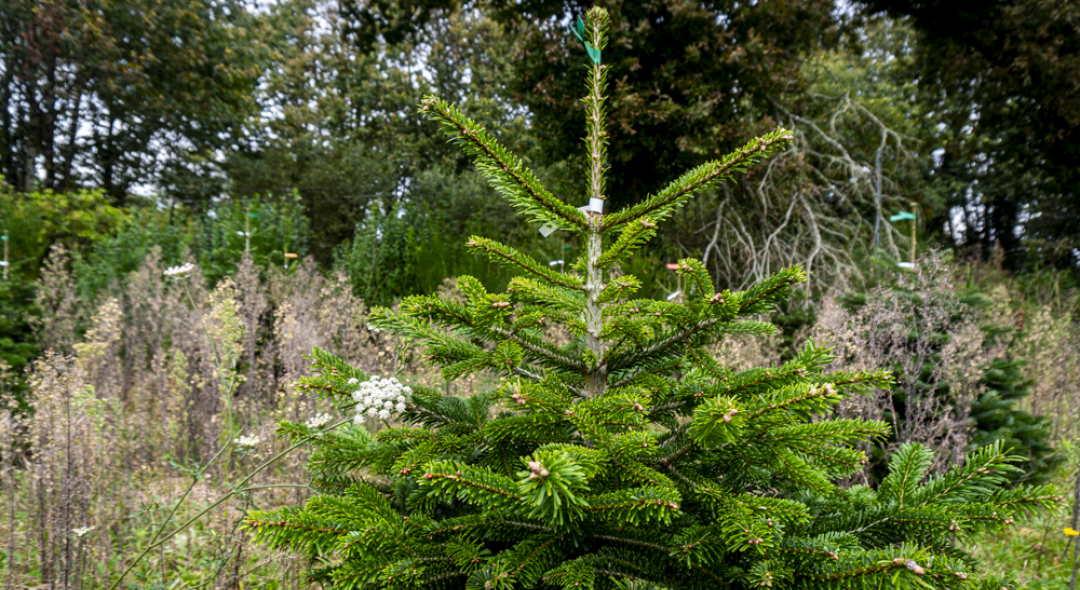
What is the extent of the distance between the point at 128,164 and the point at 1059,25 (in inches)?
796

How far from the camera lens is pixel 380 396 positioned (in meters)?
1.20

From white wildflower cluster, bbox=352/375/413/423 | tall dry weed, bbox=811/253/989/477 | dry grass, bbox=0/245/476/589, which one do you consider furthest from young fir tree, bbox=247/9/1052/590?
tall dry weed, bbox=811/253/989/477

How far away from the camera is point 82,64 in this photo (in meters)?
12.1

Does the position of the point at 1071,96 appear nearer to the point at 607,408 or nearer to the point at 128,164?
the point at 607,408

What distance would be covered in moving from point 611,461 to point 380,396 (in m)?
0.52

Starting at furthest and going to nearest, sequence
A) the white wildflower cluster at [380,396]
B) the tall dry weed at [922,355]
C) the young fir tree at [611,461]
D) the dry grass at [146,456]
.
→ the tall dry weed at [922,355]
the dry grass at [146,456]
the white wildflower cluster at [380,396]
the young fir tree at [611,461]

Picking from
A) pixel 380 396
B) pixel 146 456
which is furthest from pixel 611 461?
pixel 146 456

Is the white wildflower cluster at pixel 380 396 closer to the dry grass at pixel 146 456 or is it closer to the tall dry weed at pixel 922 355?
the dry grass at pixel 146 456

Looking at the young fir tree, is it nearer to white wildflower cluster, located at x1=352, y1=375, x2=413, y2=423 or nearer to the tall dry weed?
white wildflower cluster, located at x1=352, y1=375, x2=413, y2=423

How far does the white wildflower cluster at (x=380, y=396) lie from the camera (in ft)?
3.94

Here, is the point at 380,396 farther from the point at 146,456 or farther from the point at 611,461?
the point at 146,456

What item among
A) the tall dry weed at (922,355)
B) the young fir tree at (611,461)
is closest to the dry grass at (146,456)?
the young fir tree at (611,461)

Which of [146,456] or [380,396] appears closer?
[380,396]

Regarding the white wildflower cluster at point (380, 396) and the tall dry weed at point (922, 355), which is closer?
the white wildflower cluster at point (380, 396)
